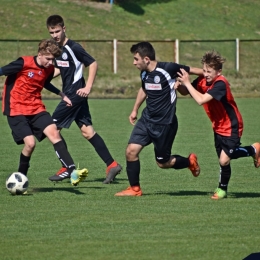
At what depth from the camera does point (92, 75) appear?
33.6 ft

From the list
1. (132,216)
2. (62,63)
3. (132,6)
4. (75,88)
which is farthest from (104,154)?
(132,6)

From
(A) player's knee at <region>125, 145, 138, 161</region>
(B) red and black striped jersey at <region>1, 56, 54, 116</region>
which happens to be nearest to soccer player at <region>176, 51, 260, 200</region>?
(A) player's knee at <region>125, 145, 138, 161</region>

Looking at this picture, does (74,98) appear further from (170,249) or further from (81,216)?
(170,249)

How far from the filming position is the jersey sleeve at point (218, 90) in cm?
854

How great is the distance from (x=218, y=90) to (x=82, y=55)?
95.1 inches

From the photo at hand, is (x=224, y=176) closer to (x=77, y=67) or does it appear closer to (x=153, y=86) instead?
(x=153, y=86)

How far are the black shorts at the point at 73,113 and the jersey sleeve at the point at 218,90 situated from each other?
247 cm

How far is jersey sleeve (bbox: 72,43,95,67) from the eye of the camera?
33.9 ft

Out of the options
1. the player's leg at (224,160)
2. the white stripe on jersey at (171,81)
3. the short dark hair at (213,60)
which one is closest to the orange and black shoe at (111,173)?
the white stripe on jersey at (171,81)

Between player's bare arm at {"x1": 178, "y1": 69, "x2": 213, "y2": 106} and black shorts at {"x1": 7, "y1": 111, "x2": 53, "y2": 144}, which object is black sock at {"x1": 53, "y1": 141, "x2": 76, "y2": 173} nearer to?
black shorts at {"x1": 7, "y1": 111, "x2": 53, "y2": 144}

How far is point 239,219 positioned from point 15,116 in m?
3.10

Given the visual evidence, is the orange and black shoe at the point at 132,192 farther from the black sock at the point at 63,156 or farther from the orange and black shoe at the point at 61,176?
the orange and black shoe at the point at 61,176

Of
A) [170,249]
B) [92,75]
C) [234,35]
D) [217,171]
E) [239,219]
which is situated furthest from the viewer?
[234,35]

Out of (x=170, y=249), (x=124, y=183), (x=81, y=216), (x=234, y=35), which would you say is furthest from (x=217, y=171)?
(x=234, y=35)
